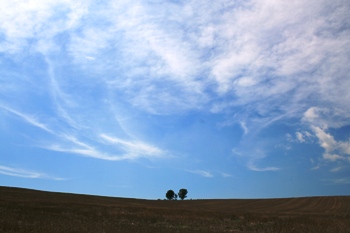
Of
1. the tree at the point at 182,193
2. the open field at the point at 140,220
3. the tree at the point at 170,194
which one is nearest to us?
the open field at the point at 140,220

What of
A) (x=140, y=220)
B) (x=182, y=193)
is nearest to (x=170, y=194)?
(x=182, y=193)

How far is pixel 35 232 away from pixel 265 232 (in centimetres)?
1466

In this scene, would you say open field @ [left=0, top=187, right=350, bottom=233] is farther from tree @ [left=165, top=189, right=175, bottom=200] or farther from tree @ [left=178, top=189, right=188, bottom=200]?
tree @ [left=178, top=189, right=188, bottom=200]

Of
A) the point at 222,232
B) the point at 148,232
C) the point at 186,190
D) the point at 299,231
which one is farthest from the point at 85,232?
the point at 186,190

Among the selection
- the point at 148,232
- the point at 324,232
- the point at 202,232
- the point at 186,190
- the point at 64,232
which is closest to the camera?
the point at 64,232

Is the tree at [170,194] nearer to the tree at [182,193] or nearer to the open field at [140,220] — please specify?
the tree at [182,193]

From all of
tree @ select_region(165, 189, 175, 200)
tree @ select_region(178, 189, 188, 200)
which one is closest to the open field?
tree @ select_region(165, 189, 175, 200)

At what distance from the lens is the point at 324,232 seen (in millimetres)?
20344

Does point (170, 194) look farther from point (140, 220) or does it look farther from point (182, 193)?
point (140, 220)

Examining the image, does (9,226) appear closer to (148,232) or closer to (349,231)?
(148,232)

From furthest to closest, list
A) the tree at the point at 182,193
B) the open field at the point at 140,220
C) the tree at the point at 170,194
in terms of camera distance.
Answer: the tree at the point at 182,193 < the tree at the point at 170,194 < the open field at the point at 140,220

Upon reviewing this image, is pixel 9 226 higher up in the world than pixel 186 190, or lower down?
lower down

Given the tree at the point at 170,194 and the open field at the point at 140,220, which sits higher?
the tree at the point at 170,194

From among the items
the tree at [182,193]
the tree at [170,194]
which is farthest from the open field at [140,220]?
the tree at [182,193]
